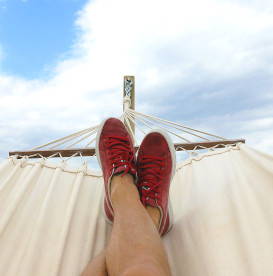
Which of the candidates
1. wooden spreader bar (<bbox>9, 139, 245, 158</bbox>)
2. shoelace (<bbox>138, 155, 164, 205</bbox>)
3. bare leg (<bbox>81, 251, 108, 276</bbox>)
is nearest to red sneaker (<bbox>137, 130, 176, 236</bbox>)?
shoelace (<bbox>138, 155, 164, 205</bbox>)

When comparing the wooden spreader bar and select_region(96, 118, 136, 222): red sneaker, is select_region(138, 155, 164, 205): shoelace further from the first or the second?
the wooden spreader bar

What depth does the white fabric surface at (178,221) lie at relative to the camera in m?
0.63

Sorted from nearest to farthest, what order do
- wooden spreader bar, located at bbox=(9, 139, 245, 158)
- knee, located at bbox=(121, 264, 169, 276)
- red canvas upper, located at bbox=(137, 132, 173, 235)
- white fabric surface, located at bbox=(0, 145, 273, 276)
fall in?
knee, located at bbox=(121, 264, 169, 276) → white fabric surface, located at bbox=(0, 145, 273, 276) → red canvas upper, located at bbox=(137, 132, 173, 235) → wooden spreader bar, located at bbox=(9, 139, 245, 158)

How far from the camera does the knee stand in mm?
438

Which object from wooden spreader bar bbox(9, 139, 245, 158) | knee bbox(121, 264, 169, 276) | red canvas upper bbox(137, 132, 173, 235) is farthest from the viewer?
wooden spreader bar bbox(9, 139, 245, 158)

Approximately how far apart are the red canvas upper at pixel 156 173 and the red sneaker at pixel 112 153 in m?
0.04

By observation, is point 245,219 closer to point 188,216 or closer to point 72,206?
point 188,216

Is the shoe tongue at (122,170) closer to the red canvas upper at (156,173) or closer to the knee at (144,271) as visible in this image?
the red canvas upper at (156,173)

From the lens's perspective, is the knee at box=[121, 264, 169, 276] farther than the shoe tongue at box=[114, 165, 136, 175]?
No

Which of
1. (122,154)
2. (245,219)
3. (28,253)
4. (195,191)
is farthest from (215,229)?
(28,253)

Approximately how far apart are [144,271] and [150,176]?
383 mm

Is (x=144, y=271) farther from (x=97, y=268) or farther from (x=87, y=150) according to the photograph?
(x=87, y=150)

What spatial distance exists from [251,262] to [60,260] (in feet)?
1.47

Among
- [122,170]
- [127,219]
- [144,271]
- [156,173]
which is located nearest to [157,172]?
[156,173]
